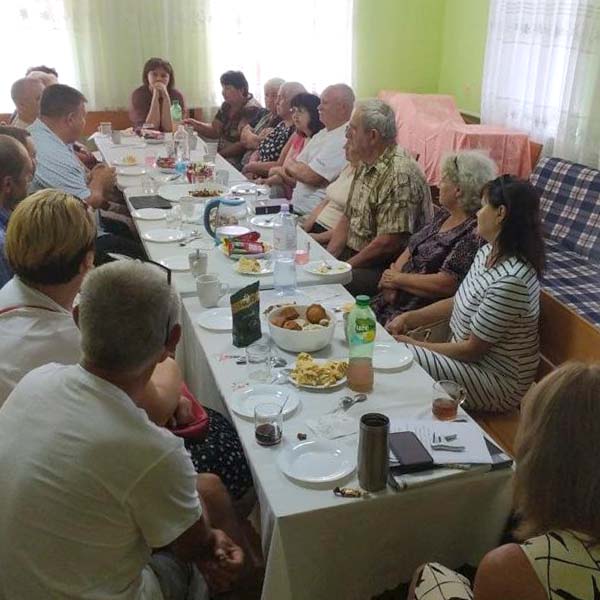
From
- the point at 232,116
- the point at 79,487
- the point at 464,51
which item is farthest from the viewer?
the point at 464,51

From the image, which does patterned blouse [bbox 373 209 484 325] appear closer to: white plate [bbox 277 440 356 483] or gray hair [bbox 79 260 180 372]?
white plate [bbox 277 440 356 483]

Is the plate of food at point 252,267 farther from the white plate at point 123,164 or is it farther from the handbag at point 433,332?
the white plate at point 123,164

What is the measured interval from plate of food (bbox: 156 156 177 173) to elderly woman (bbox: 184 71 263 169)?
48.3 inches

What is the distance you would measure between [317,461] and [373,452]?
15cm

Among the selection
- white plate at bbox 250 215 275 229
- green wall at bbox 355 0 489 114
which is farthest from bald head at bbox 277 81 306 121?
green wall at bbox 355 0 489 114

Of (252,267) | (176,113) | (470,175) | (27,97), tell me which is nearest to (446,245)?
(470,175)

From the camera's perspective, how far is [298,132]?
4.13 metres

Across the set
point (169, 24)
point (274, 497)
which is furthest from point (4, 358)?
point (169, 24)

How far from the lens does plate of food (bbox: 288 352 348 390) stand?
162cm

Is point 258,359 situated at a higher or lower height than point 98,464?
lower

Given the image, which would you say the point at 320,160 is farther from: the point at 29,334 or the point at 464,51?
the point at 464,51

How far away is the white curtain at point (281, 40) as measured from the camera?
5.68 metres

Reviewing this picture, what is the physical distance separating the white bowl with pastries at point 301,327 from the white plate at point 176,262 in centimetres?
61

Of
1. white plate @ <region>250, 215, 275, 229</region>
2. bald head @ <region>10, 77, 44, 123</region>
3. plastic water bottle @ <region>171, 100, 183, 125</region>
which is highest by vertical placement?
bald head @ <region>10, 77, 44, 123</region>
